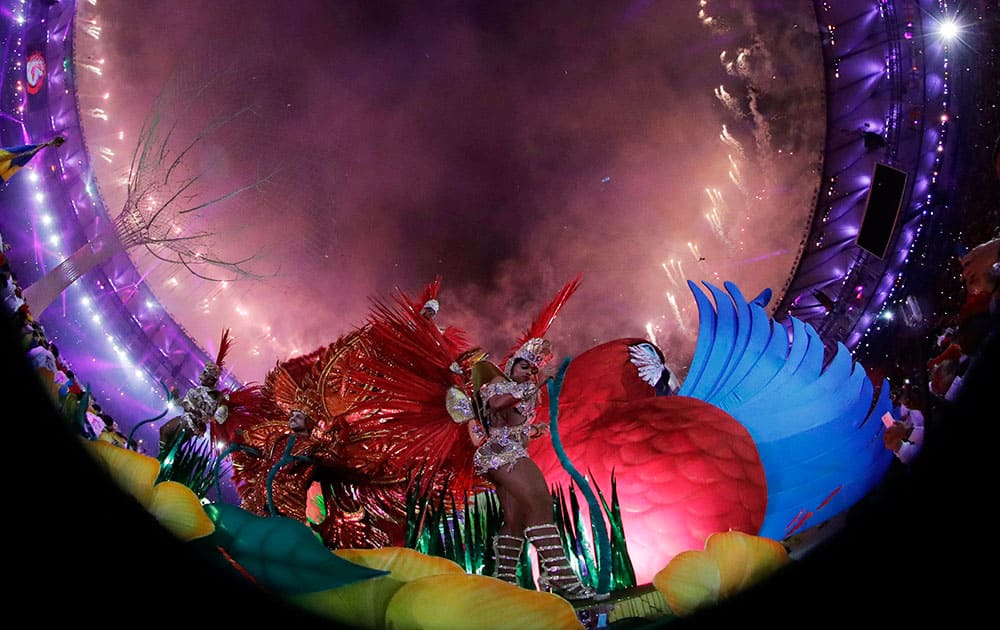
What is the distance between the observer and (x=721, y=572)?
3.26 feet

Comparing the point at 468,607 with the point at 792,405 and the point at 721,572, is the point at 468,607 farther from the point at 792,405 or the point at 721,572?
the point at 792,405

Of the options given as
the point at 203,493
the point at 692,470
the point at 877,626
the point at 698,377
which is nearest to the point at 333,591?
the point at 877,626

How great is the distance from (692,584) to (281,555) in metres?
0.76

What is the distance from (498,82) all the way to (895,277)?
314 inches

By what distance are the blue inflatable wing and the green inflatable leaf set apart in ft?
7.63

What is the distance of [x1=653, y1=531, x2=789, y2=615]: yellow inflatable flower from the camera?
3.26 feet

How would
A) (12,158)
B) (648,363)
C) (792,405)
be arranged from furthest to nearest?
1. (648,363)
2. (792,405)
3. (12,158)

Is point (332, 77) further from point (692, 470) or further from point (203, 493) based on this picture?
point (692, 470)

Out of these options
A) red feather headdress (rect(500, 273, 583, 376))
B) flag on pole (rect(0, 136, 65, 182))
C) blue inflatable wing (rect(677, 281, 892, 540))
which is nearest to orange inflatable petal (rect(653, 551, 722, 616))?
red feather headdress (rect(500, 273, 583, 376))

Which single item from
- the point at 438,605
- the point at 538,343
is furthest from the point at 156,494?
the point at 538,343

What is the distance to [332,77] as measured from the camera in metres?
8.38

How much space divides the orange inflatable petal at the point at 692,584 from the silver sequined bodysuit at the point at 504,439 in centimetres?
135

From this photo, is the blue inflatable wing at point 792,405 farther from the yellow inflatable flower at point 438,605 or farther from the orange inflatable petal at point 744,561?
the yellow inflatable flower at point 438,605

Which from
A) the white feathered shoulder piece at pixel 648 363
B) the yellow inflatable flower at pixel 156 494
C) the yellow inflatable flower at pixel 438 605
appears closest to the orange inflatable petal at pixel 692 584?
the yellow inflatable flower at pixel 438 605
